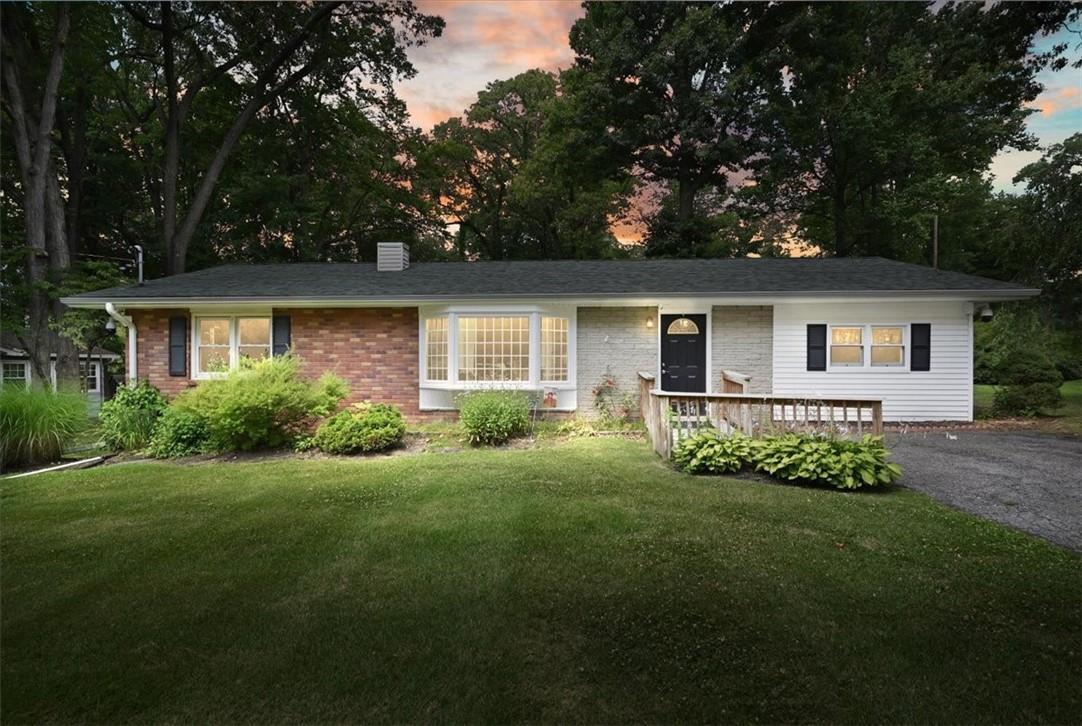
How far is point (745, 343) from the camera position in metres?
10.9

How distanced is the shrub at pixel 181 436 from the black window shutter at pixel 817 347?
11.9 meters

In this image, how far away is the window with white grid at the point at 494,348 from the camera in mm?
10656

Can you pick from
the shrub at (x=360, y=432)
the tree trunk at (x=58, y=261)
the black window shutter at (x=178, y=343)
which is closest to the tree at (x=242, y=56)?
the tree trunk at (x=58, y=261)

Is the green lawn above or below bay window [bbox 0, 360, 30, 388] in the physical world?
below

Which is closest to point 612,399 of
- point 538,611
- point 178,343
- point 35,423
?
point 538,611

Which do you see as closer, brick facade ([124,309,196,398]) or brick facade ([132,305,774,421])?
brick facade ([132,305,774,421])

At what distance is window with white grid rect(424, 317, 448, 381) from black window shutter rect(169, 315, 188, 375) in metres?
5.46

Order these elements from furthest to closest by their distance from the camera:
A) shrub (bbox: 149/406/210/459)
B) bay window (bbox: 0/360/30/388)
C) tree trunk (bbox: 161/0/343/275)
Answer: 1. bay window (bbox: 0/360/30/388)
2. tree trunk (bbox: 161/0/343/275)
3. shrub (bbox: 149/406/210/459)

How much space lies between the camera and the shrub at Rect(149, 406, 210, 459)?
28.1ft

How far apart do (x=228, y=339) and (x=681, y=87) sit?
18.2 m

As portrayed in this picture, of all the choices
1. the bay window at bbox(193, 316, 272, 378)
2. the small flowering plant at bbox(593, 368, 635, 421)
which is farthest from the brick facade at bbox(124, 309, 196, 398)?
the small flowering plant at bbox(593, 368, 635, 421)

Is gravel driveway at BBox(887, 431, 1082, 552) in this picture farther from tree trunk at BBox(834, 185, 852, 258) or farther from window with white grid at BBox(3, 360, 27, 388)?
window with white grid at BBox(3, 360, 27, 388)

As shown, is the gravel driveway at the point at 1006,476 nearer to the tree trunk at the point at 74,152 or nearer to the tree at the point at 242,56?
the tree at the point at 242,56

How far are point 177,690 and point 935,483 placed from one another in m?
7.48
